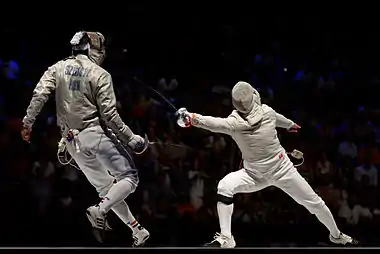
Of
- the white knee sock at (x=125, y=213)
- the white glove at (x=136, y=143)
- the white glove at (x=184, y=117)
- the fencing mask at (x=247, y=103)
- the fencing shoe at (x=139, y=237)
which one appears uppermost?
the fencing mask at (x=247, y=103)

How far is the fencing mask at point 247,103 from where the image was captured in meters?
3.87

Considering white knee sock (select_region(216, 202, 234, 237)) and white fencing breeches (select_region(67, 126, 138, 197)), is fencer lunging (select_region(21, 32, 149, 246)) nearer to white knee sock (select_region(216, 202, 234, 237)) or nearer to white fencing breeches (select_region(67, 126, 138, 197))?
white fencing breeches (select_region(67, 126, 138, 197))

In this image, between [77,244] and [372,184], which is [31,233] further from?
[372,184]

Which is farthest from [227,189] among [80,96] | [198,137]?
[80,96]

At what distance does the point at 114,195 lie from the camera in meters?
3.71

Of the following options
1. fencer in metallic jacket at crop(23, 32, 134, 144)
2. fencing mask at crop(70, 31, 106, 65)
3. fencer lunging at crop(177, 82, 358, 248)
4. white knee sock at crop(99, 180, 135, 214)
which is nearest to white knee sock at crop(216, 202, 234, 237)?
fencer lunging at crop(177, 82, 358, 248)

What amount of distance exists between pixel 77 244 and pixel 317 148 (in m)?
1.73

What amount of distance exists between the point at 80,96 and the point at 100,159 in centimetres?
37

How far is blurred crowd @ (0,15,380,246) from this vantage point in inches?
179

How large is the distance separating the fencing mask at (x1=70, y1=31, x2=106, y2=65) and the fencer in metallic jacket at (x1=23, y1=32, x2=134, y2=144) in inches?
0.8

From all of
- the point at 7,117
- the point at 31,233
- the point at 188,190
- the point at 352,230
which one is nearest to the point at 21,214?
the point at 31,233

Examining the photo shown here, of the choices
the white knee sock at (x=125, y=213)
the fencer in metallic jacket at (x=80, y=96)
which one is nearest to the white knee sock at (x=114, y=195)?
the white knee sock at (x=125, y=213)

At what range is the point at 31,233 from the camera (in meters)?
4.41

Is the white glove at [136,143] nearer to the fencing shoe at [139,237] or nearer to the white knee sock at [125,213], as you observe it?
the white knee sock at [125,213]
